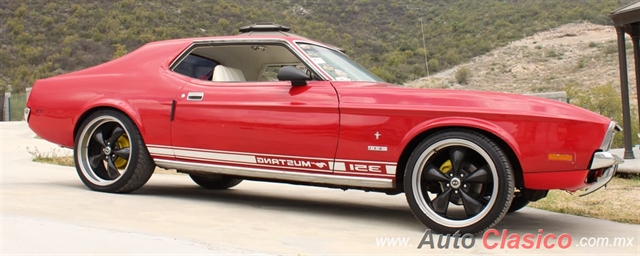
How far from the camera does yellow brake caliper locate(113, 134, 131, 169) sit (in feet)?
19.4

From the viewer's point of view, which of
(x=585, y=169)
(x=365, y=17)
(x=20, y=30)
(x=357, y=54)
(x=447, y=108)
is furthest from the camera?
(x=365, y=17)

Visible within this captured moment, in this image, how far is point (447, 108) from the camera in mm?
4469

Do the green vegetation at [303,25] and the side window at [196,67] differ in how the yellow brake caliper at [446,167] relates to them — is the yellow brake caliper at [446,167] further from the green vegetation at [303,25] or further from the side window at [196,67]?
the green vegetation at [303,25]

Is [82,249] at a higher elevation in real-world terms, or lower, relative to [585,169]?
lower

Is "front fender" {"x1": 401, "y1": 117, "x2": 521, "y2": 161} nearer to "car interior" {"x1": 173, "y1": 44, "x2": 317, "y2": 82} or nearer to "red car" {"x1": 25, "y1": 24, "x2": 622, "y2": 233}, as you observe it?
"red car" {"x1": 25, "y1": 24, "x2": 622, "y2": 233}

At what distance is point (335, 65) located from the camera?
5.42m

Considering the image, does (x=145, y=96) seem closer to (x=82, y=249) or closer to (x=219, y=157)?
(x=219, y=157)

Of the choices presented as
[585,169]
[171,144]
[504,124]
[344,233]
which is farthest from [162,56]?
[585,169]

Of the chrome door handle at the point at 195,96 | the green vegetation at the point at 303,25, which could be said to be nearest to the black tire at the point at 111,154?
the chrome door handle at the point at 195,96

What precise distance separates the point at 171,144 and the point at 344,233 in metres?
1.83

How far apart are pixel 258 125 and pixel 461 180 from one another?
1.58 meters

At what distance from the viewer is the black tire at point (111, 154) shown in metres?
5.64

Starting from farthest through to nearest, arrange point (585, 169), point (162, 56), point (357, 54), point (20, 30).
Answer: point (357, 54) → point (20, 30) → point (162, 56) → point (585, 169)

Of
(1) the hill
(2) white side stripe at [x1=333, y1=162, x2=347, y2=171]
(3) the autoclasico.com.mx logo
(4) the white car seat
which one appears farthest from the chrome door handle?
(1) the hill
